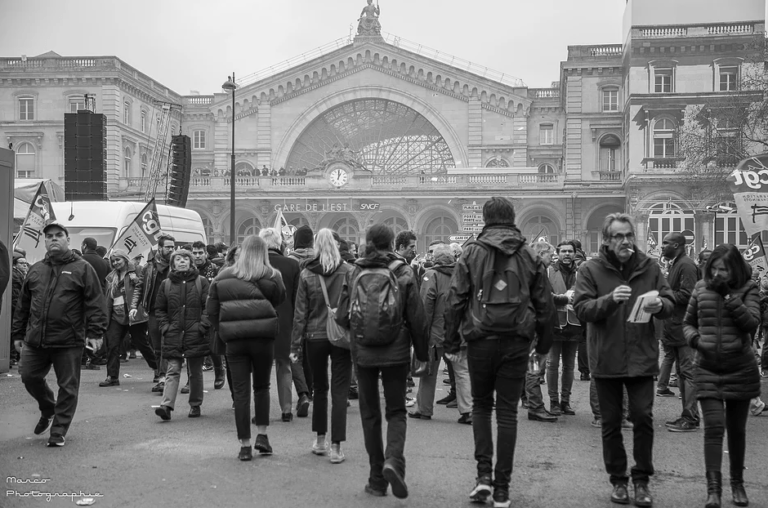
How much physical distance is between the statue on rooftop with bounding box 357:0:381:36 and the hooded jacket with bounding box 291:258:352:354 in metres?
47.8

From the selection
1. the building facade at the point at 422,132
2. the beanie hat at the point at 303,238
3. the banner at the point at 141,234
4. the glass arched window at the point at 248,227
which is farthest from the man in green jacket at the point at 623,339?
the glass arched window at the point at 248,227

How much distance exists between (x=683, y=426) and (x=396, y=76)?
4369 cm

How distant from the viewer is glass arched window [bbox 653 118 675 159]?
1602 inches

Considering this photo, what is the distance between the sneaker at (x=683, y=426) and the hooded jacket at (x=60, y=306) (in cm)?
603

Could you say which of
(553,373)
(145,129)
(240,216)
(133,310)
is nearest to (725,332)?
(553,373)

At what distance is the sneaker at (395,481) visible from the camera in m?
5.76

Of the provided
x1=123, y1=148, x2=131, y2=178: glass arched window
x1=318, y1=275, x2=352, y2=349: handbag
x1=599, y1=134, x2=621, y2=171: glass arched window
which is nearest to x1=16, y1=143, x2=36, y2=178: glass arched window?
x1=123, y1=148, x2=131, y2=178: glass arched window

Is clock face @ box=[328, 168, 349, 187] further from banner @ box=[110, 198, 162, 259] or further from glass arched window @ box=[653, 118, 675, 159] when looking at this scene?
banner @ box=[110, 198, 162, 259]

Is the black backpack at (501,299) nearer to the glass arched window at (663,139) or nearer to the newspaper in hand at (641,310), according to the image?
the newspaper in hand at (641,310)

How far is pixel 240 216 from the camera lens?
45156 mm

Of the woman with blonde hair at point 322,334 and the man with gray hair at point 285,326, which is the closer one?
the woman with blonde hair at point 322,334

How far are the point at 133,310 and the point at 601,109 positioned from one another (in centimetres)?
3962

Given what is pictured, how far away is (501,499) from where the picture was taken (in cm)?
573

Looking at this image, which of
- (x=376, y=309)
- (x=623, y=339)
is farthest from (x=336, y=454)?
(x=623, y=339)
